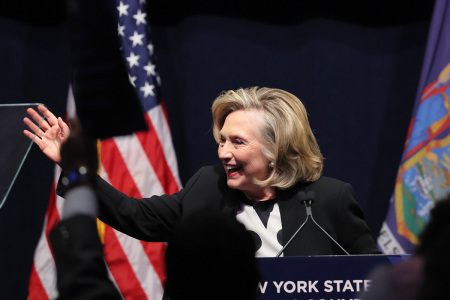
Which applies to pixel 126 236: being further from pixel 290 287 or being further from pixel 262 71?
pixel 290 287

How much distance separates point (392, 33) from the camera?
13.0 ft

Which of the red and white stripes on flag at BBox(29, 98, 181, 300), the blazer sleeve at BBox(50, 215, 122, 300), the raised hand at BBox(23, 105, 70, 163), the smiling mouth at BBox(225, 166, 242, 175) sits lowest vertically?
Answer: the red and white stripes on flag at BBox(29, 98, 181, 300)

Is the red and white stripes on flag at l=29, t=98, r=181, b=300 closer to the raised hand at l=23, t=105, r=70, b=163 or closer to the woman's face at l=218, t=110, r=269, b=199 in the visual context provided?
the woman's face at l=218, t=110, r=269, b=199

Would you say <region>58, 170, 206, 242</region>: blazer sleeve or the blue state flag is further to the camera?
the blue state flag

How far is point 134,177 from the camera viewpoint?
353 centimetres

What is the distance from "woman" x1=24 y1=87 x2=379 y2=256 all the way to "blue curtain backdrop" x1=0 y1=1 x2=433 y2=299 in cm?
148

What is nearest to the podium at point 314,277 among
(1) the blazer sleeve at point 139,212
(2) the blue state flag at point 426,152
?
(1) the blazer sleeve at point 139,212

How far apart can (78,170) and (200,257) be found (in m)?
0.22

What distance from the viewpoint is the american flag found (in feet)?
11.5

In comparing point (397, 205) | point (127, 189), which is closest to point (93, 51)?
point (127, 189)

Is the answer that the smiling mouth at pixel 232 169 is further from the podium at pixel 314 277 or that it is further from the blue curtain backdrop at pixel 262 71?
the blue curtain backdrop at pixel 262 71

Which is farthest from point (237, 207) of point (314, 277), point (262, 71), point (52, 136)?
point (262, 71)

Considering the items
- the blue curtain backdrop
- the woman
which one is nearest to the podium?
the woman

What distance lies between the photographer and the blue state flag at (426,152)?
11.3 feet
